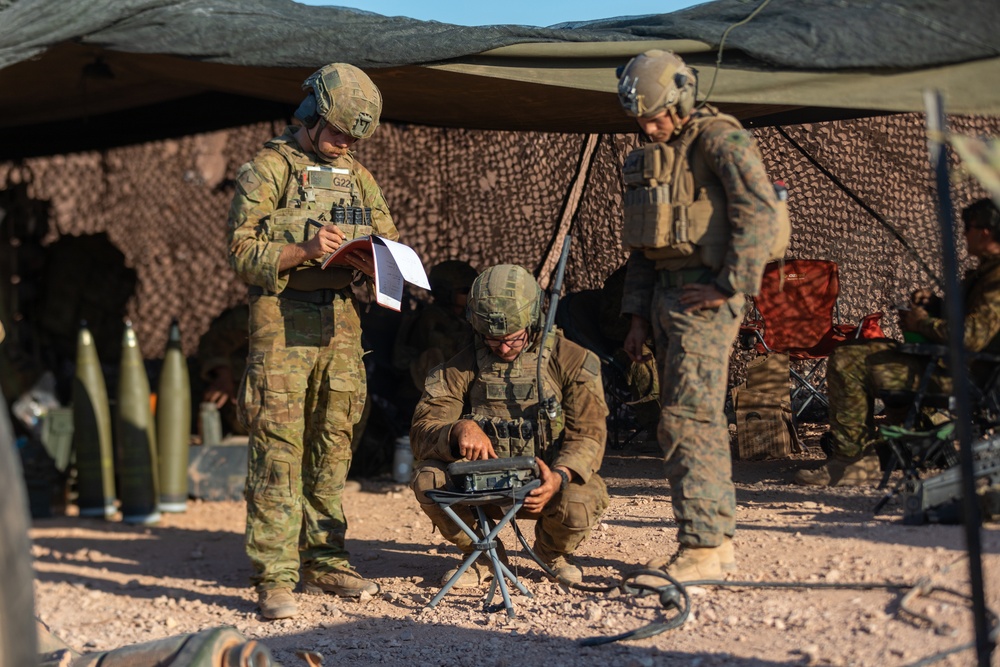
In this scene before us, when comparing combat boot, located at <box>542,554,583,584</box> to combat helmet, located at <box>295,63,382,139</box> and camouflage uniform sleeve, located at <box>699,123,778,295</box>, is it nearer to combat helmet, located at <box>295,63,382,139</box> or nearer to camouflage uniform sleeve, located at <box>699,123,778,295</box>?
camouflage uniform sleeve, located at <box>699,123,778,295</box>

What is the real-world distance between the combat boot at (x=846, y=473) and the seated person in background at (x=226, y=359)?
12.9ft

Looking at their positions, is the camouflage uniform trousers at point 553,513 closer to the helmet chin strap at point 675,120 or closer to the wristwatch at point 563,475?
the wristwatch at point 563,475

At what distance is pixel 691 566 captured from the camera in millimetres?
4133

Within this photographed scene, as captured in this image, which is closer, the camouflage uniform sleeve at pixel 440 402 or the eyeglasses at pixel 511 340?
the eyeglasses at pixel 511 340

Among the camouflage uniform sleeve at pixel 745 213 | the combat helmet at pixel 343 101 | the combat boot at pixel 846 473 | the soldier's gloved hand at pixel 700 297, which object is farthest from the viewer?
the combat boot at pixel 846 473

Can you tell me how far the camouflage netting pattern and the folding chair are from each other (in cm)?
334

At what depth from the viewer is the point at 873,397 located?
563cm

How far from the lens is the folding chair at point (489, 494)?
420 cm

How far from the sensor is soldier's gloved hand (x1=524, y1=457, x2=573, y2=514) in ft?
13.9

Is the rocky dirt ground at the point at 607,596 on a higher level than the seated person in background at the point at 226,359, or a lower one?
lower

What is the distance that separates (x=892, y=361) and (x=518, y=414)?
6.82ft

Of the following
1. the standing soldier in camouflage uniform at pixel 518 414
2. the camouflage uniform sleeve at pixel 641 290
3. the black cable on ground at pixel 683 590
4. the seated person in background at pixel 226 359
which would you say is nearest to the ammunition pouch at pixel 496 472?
the standing soldier in camouflage uniform at pixel 518 414

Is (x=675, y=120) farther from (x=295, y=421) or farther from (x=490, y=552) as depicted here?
(x=295, y=421)

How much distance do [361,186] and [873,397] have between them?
269 cm
